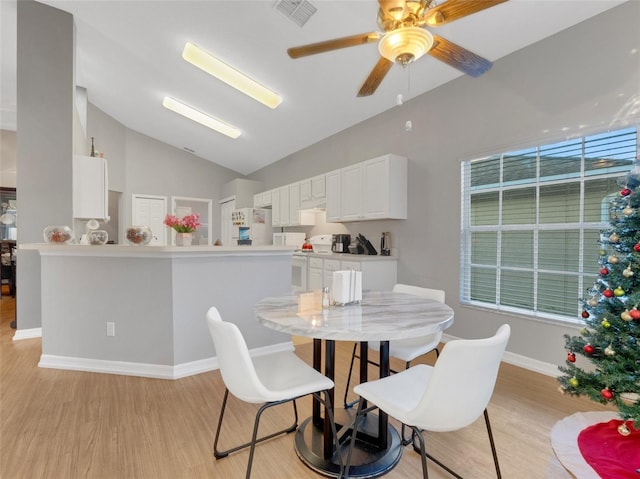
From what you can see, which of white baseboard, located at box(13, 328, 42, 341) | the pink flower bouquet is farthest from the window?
white baseboard, located at box(13, 328, 42, 341)

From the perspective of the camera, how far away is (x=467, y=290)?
11.4ft

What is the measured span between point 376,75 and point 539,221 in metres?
2.00

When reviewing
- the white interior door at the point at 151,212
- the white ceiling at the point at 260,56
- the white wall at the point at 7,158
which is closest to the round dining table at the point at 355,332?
the white ceiling at the point at 260,56

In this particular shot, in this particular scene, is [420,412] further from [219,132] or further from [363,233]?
[219,132]

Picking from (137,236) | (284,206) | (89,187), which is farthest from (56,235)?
(284,206)

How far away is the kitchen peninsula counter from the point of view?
8.86 ft

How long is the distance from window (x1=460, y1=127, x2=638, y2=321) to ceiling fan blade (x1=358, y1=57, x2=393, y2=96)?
1687mm

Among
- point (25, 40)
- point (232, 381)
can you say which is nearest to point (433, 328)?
point (232, 381)

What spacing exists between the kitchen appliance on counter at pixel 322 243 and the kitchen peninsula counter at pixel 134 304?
2313 mm

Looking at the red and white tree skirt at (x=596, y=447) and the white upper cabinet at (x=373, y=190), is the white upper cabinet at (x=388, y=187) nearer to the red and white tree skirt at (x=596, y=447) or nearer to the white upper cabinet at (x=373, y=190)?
the white upper cabinet at (x=373, y=190)

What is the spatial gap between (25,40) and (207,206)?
4.71 meters

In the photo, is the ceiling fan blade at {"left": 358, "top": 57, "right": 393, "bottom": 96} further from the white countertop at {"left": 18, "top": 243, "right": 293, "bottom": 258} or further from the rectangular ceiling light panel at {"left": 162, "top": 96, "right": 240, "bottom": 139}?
the rectangular ceiling light panel at {"left": 162, "top": 96, "right": 240, "bottom": 139}

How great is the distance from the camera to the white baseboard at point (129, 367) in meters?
2.68

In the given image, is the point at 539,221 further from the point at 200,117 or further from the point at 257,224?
the point at 200,117
